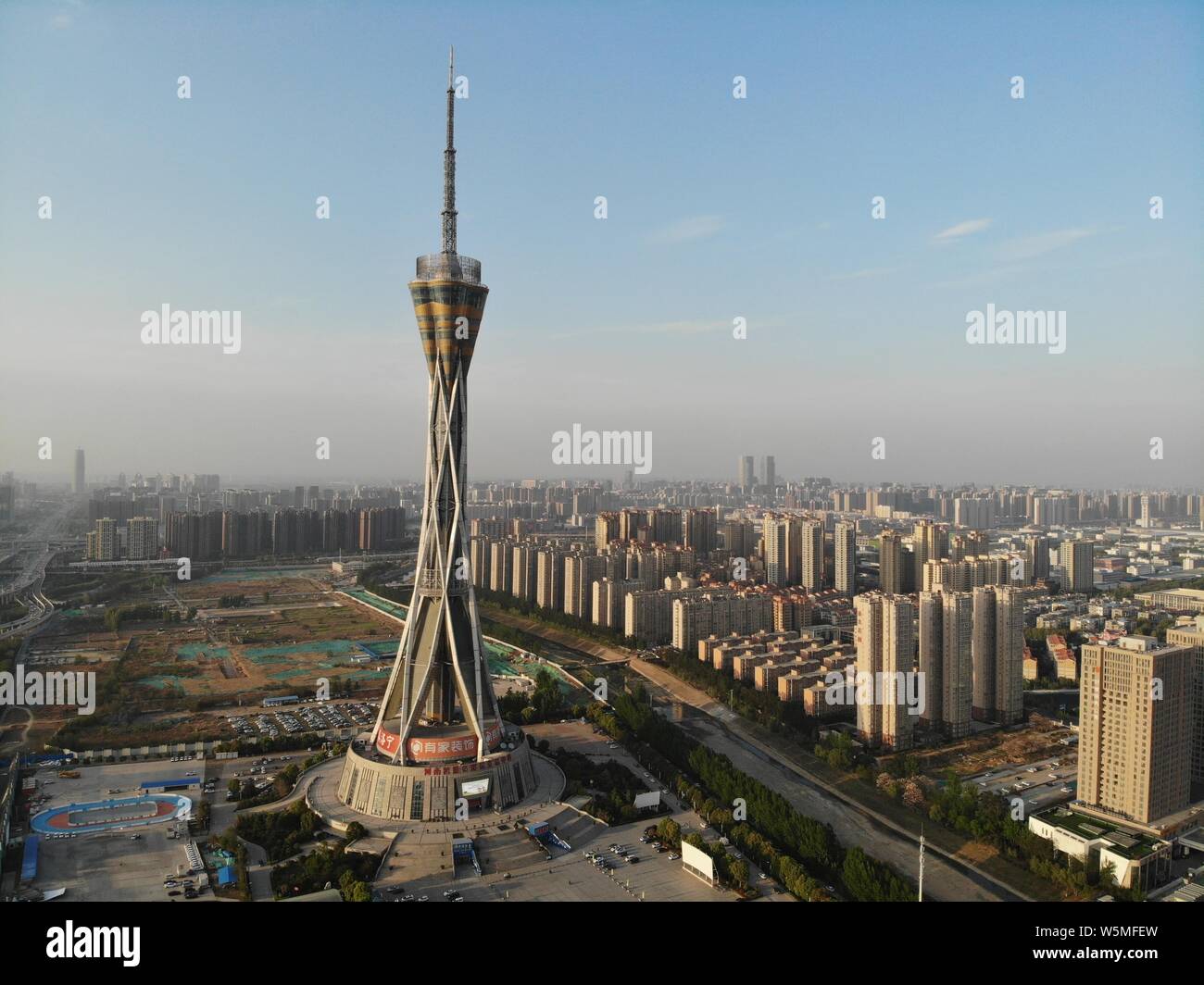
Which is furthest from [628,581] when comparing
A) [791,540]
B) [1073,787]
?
[1073,787]

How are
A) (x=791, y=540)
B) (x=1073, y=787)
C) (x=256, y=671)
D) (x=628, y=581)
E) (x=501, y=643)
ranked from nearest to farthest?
(x=1073, y=787) < (x=256, y=671) < (x=501, y=643) < (x=628, y=581) < (x=791, y=540)

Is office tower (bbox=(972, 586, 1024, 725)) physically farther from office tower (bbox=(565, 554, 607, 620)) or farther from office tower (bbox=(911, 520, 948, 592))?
office tower (bbox=(565, 554, 607, 620))

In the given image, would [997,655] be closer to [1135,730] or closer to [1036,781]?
[1036,781]

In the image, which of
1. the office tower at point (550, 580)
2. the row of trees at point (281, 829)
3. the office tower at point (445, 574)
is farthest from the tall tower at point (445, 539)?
the office tower at point (550, 580)

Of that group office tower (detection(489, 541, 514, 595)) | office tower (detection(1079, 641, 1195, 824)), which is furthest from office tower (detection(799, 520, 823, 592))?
office tower (detection(1079, 641, 1195, 824))

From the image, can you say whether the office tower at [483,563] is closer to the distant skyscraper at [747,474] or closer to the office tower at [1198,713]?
the office tower at [1198,713]

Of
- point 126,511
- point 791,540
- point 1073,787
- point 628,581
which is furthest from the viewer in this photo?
point 126,511

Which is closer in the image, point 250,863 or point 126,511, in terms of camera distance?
point 250,863
